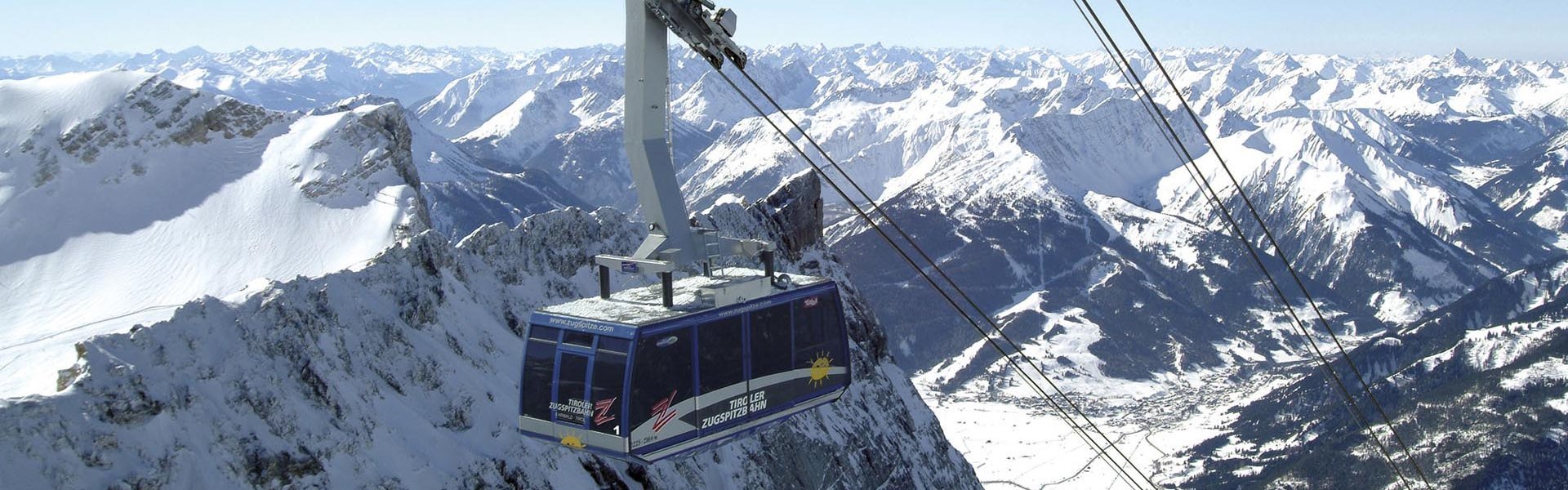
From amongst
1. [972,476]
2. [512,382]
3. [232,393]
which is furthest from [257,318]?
[972,476]

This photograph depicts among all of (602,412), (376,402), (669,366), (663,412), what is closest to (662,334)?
(669,366)

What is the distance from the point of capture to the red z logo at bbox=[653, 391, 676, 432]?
31250 millimetres

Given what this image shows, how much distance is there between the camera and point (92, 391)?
36969mm

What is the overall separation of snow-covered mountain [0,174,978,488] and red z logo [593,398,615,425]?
15.5m

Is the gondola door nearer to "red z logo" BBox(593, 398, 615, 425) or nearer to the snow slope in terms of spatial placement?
"red z logo" BBox(593, 398, 615, 425)

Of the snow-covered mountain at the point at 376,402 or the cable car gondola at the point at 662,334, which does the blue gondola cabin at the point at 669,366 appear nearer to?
the cable car gondola at the point at 662,334

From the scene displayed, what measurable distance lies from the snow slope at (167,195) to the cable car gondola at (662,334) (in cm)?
5444

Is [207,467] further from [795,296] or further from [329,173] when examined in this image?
[329,173]

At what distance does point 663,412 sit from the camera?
31.4 meters

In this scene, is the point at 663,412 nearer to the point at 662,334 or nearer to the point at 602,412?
the point at 602,412

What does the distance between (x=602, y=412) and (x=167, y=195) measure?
85956 mm

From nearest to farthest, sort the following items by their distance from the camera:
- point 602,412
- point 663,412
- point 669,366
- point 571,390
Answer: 1. point 602,412
2. point 571,390
3. point 669,366
4. point 663,412

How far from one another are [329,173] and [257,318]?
5897 cm

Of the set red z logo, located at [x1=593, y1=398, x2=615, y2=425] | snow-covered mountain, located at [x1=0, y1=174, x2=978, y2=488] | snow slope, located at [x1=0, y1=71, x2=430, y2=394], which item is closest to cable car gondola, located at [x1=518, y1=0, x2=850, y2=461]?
red z logo, located at [x1=593, y1=398, x2=615, y2=425]
